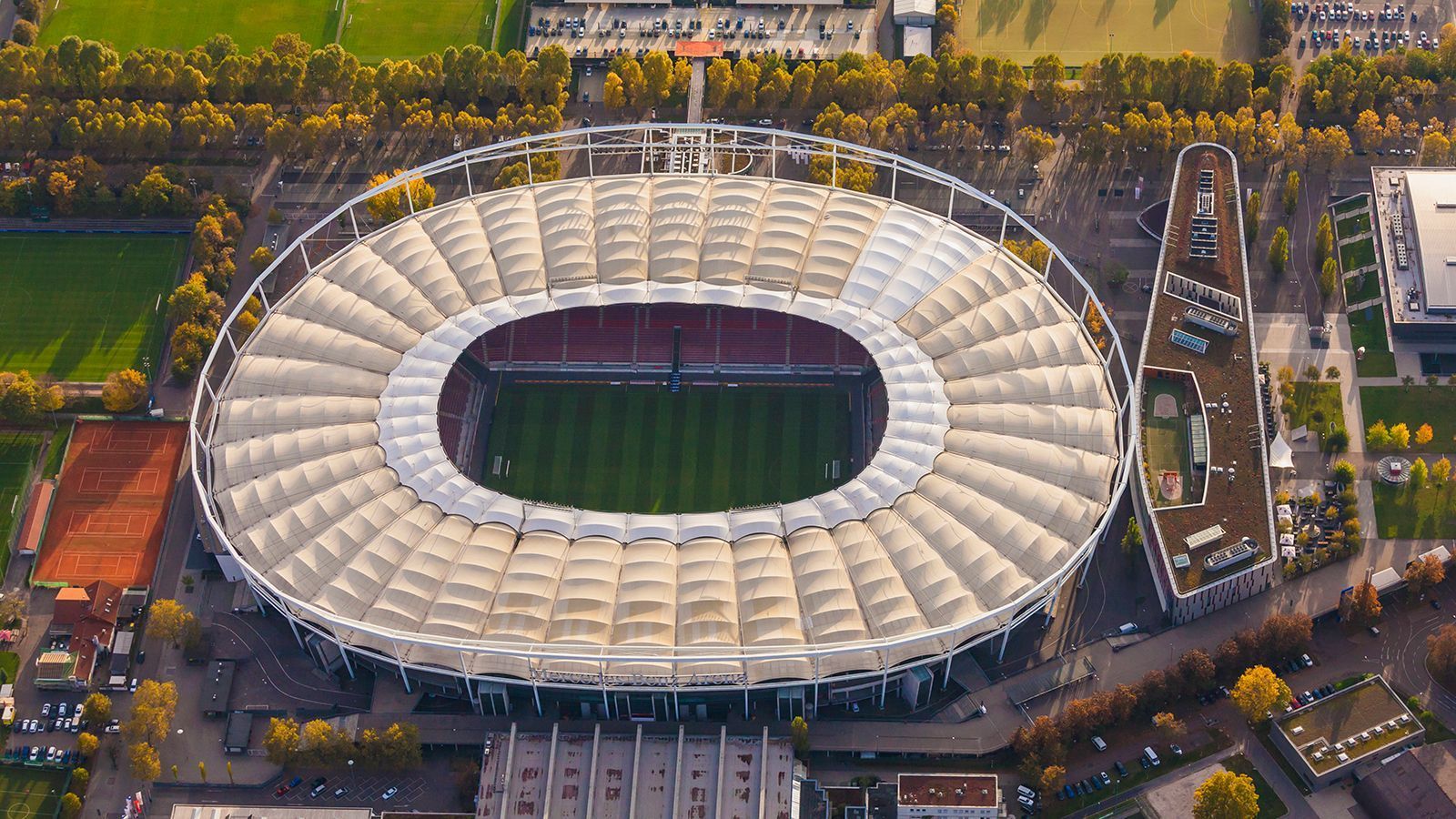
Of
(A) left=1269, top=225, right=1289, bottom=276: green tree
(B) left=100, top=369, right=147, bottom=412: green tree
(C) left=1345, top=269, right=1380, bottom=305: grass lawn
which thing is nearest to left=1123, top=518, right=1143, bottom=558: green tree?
(A) left=1269, top=225, right=1289, bottom=276: green tree

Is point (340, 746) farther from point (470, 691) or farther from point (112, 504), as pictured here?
point (112, 504)

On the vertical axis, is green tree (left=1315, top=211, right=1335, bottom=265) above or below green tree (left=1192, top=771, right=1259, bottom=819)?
above

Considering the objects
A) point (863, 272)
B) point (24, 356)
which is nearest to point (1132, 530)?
point (863, 272)

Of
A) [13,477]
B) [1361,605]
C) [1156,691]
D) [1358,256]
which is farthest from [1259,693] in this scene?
[13,477]

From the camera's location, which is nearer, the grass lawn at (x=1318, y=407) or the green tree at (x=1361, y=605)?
the green tree at (x=1361, y=605)

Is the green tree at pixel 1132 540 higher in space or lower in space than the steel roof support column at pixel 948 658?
higher

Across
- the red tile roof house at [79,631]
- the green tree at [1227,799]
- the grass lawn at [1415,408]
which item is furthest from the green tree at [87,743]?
the grass lawn at [1415,408]

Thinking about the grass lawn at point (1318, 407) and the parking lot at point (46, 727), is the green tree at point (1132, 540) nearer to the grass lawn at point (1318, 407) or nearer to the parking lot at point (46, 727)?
the grass lawn at point (1318, 407)

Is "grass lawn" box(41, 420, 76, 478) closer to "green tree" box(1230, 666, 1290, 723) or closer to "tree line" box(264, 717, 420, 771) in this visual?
"tree line" box(264, 717, 420, 771)
